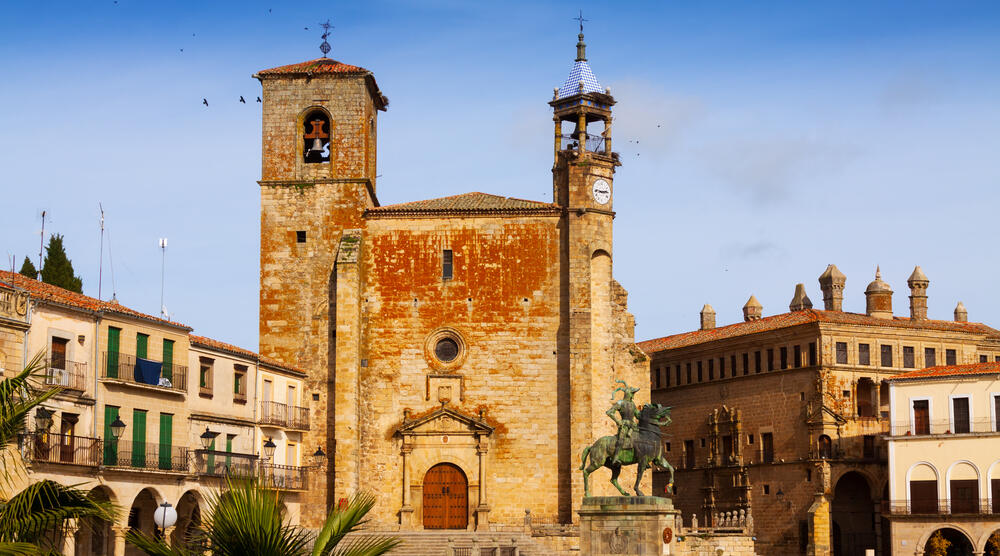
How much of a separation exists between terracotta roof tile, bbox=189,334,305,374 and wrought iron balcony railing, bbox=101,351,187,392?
1.43 metres

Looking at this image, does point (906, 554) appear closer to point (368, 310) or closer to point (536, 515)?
point (536, 515)

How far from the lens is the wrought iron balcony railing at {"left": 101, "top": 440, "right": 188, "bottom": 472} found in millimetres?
36312

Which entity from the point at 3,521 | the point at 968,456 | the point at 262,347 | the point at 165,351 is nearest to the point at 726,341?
the point at 968,456

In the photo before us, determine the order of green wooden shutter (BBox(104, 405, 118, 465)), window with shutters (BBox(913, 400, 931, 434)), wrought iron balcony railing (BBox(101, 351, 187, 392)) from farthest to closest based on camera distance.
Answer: window with shutters (BBox(913, 400, 931, 434)) < wrought iron balcony railing (BBox(101, 351, 187, 392)) < green wooden shutter (BBox(104, 405, 118, 465))

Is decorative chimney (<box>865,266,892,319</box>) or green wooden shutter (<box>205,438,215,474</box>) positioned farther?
decorative chimney (<box>865,266,892,319</box>)

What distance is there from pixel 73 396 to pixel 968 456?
34030 mm

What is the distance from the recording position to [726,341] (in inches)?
2557

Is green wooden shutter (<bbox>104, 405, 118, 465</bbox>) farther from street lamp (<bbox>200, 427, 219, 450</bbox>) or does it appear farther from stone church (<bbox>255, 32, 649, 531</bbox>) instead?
stone church (<bbox>255, 32, 649, 531</bbox>)

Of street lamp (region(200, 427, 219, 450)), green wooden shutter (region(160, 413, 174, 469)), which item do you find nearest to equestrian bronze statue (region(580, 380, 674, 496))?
street lamp (region(200, 427, 219, 450))

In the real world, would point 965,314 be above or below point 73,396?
above

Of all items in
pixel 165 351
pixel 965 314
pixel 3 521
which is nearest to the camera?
pixel 3 521

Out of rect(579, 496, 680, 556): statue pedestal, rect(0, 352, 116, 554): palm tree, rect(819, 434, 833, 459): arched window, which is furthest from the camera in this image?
rect(819, 434, 833, 459): arched window

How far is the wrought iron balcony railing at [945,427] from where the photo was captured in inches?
2104

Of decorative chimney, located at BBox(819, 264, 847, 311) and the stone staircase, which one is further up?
decorative chimney, located at BBox(819, 264, 847, 311)
